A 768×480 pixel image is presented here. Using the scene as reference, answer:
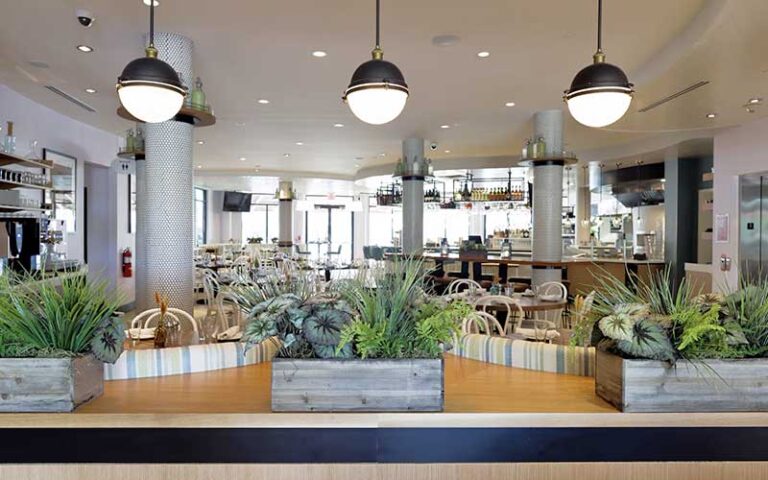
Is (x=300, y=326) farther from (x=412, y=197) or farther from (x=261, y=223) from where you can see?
(x=261, y=223)

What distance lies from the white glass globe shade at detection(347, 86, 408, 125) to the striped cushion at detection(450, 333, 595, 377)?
136 cm

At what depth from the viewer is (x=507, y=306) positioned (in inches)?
209

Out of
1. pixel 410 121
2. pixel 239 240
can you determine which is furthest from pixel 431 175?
pixel 239 240

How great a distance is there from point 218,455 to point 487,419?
0.85m

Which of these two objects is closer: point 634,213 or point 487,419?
point 487,419

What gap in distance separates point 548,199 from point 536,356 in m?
6.11

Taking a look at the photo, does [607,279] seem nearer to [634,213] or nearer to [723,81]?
[723,81]

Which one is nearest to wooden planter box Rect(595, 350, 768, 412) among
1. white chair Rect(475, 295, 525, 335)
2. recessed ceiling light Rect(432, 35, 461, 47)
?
white chair Rect(475, 295, 525, 335)

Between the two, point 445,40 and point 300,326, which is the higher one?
point 445,40

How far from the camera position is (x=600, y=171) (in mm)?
13109

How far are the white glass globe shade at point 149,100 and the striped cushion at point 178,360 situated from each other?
1.38m

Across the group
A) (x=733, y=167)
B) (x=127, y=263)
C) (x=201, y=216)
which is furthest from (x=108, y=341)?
(x=201, y=216)

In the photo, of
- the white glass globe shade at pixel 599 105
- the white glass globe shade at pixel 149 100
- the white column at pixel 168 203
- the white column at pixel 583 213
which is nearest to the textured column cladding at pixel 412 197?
the white column at pixel 168 203

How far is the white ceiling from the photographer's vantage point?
4332mm
